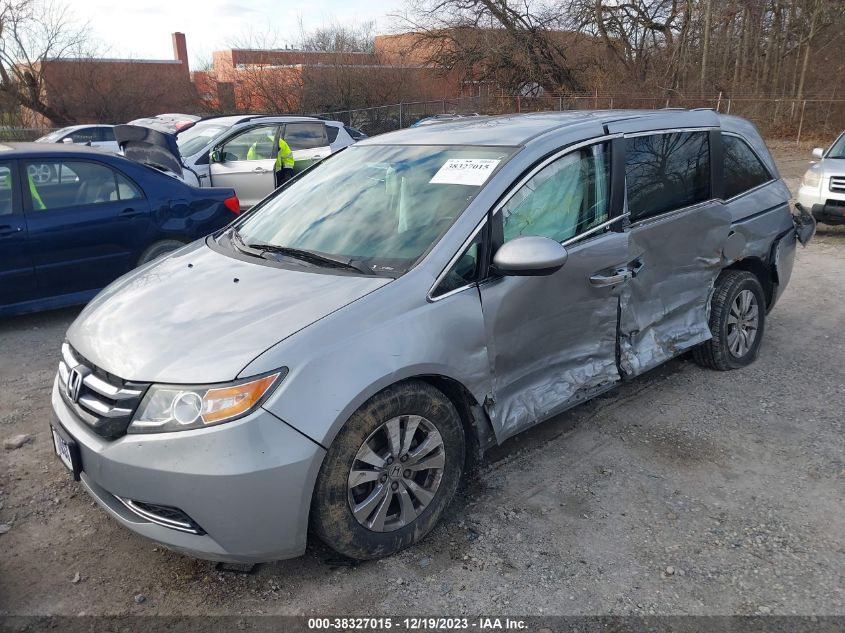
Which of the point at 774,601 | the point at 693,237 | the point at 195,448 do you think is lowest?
the point at 774,601

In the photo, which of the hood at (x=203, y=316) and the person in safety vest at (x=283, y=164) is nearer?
the hood at (x=203, y=316)

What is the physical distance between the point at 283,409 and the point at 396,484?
67 centimetres

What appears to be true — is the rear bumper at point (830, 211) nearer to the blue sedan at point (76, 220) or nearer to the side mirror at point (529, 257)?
the side mirror at point (529, 257)

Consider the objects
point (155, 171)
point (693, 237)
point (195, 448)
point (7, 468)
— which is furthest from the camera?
point (155, 171)

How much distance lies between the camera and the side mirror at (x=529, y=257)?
9.66 ft

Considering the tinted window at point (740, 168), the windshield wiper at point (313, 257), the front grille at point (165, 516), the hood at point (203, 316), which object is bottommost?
the front grille at point (165, 516)

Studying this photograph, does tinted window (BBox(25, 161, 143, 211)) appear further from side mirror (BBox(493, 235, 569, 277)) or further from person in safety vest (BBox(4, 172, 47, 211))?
side mirror (BBox(493, 235, 569, 277))

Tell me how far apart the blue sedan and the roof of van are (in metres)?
3.00

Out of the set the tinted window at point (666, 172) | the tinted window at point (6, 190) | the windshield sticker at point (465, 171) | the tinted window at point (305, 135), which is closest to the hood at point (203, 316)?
the windshield sticker at point (465, 171)

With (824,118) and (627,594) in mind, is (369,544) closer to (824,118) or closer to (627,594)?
(627,594)

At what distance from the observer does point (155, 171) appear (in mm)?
6430

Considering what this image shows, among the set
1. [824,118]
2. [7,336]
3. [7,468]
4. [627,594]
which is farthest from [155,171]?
[824,118]

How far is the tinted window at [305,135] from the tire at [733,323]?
7807 millimetres

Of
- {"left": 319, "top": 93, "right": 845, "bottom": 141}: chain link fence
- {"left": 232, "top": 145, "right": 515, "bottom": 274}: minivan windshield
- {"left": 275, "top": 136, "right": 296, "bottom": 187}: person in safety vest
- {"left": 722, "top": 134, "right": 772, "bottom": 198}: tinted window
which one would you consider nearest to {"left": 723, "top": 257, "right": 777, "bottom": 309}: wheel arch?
{"left": 722, "top": 134, "right": 772, "bottom": 198}: tinted window
